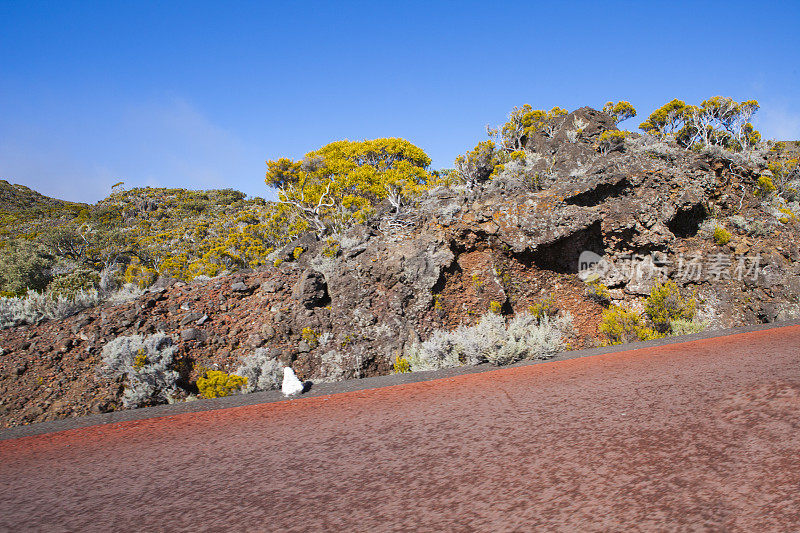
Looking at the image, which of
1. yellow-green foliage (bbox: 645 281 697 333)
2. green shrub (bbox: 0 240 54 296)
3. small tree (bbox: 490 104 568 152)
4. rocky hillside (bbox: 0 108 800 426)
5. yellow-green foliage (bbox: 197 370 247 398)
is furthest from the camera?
small tree (bbox: 490 104 568 152)

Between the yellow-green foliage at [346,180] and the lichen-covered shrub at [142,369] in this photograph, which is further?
the yellow-green foliage at [346,180]

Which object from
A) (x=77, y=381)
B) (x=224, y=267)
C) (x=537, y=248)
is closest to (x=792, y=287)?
(x=537, y=248)

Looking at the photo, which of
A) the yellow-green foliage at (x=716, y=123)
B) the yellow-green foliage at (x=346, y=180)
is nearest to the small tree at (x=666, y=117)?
the yellow-green foliage at (x=716, y=123)

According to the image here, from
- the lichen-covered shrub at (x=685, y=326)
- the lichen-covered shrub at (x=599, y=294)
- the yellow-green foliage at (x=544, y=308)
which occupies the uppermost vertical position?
the lichen-covered shrub at (x=599, y=294)

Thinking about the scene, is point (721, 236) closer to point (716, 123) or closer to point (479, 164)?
point (479, 164)

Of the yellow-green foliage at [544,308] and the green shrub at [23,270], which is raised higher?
the green shrub at [23,270]

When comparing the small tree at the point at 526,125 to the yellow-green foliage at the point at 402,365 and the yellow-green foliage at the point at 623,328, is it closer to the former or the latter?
the yellow-green foliage at the point at 623,328

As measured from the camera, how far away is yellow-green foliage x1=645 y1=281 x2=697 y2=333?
6.88 m

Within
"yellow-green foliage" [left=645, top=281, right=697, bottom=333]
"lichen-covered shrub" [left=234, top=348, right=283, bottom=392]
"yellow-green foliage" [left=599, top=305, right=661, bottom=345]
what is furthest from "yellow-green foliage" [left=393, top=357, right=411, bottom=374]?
"yellow-green foliage" [left=645, top=281, right=697, bottom=333]

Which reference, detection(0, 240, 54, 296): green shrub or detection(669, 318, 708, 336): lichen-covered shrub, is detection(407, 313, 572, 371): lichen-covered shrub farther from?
detection(0, 240, 54, 296): green shrub

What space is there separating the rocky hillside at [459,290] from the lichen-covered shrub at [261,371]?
35 millimetres

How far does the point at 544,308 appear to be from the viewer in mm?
7230

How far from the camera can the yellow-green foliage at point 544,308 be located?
7.06m

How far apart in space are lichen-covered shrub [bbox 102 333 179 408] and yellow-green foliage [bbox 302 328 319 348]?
1.64 meters
